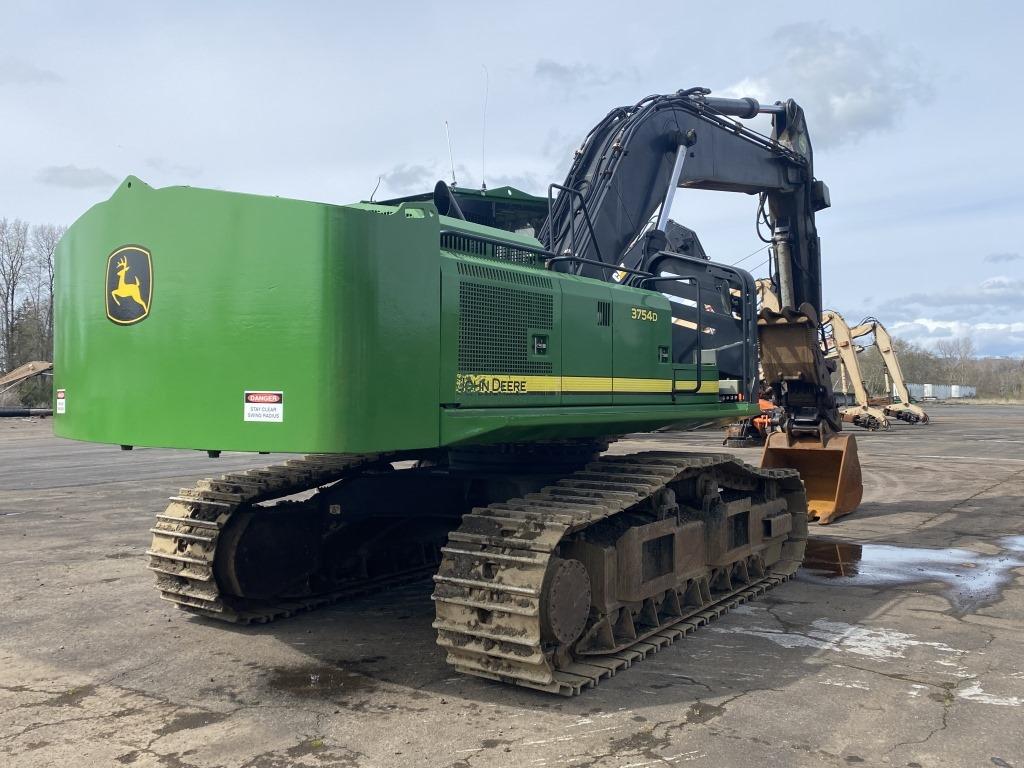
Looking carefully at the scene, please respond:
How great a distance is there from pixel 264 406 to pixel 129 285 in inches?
46.2

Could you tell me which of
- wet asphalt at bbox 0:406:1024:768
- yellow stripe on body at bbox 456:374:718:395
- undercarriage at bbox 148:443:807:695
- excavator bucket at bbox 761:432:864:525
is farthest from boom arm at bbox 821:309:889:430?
yellow stripe on body at bbox 456:374:718:395

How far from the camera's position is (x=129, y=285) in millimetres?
4965

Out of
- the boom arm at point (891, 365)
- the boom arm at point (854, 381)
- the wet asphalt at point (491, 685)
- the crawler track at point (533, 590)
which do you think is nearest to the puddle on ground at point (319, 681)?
the wet asphalt at point (491, 685)

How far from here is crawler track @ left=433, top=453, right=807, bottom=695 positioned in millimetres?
4965

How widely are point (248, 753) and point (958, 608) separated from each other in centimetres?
572

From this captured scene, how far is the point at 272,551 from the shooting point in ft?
22.6

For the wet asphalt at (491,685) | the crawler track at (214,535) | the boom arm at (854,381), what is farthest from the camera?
the boom arm at (854,381)

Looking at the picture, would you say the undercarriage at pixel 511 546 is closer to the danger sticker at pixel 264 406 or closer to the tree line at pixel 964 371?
the danger sticker at pixel 264 406

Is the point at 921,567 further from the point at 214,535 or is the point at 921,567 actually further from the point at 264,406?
the point at 264,406

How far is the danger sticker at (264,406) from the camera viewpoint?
4.52 m

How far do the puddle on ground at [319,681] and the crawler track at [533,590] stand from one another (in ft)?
1.92

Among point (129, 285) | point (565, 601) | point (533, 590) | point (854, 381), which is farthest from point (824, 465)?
point (854, 381)

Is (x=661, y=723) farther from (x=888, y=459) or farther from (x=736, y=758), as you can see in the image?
(x=888, y=459)

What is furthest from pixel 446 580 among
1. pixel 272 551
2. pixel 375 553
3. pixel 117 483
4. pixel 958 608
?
pixel 117 483
